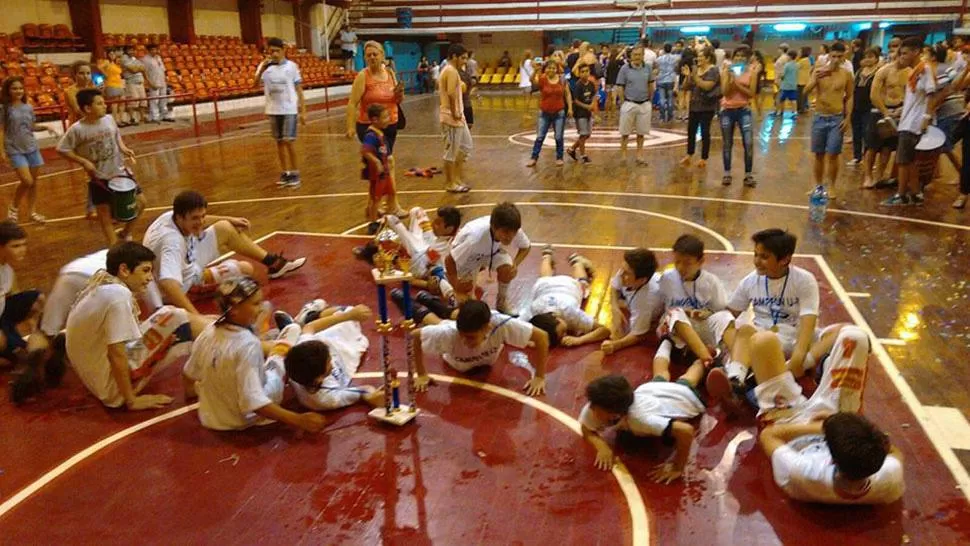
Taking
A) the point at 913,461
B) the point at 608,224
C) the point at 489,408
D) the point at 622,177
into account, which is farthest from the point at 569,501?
the point at 622,177

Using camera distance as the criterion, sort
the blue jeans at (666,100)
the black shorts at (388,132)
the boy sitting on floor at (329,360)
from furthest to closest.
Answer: the blue jeans at (666,100), the black shorts at (388,132), the boy sitting on floor at (329,360)

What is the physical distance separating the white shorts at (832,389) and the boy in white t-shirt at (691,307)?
25.0 inches

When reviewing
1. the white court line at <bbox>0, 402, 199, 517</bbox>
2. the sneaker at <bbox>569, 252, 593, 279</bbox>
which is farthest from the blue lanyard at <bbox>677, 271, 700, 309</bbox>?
the white court line at <bbox>0, 402, 199, 517</bbox>

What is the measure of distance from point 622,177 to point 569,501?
25.6 ft

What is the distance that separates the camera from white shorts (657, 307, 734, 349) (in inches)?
183

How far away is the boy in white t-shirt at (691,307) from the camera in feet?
15.2

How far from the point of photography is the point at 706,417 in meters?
4.19

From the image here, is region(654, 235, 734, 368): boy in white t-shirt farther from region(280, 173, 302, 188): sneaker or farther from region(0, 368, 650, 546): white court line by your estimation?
region(280, 173, 302, 188): sneaker

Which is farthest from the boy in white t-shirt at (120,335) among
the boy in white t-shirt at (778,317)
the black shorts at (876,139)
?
the black shorts at (876,139)

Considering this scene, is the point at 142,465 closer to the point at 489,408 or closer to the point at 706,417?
the point at 489,408

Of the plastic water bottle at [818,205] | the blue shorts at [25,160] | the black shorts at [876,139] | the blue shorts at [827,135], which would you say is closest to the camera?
the plastic water bottle at [818,205]

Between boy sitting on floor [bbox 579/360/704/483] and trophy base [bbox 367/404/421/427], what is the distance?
939 mm

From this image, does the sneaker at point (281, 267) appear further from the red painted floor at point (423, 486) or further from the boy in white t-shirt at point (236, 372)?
the boy in white t-shirt at point (236, 372)

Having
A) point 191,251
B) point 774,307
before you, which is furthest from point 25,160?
point 774,307
